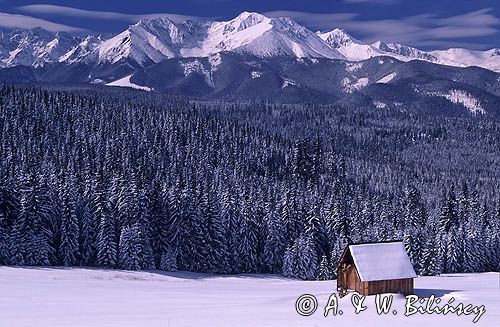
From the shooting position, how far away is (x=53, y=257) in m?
81.4

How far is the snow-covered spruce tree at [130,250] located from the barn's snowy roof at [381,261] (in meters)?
37.8

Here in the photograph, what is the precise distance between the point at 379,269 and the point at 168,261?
40342 mm

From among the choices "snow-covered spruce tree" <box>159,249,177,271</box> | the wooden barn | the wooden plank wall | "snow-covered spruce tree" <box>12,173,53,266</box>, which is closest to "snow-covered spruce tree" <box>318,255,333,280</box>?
"snow-covered spruce tree" <box>159,249,177,271</box>

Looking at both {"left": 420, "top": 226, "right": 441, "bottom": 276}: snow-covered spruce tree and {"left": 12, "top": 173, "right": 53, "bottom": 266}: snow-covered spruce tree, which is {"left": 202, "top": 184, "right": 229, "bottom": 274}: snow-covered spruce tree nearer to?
{"left": 12, "top": 173, "right": 53, "bottom": 266}: snow-covered spruce tree

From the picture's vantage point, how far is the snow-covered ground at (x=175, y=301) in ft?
134

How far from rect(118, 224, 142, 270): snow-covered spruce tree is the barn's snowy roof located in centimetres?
3778

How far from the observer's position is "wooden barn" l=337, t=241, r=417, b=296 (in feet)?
176

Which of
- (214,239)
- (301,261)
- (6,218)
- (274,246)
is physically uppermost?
(6,218)

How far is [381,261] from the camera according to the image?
55.1m

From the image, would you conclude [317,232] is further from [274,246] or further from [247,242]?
[247,242]

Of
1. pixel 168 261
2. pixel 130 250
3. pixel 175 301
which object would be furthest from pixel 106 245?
pixel 175 301

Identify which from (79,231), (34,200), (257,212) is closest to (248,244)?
(257,212)

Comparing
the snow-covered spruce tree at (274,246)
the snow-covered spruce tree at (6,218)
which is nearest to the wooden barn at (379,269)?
the snow-covered spruce tree at (274,246)

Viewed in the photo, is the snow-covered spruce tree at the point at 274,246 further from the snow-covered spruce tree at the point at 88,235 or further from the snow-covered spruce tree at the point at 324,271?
the snow-covered spruce tree at the point at 88,235
